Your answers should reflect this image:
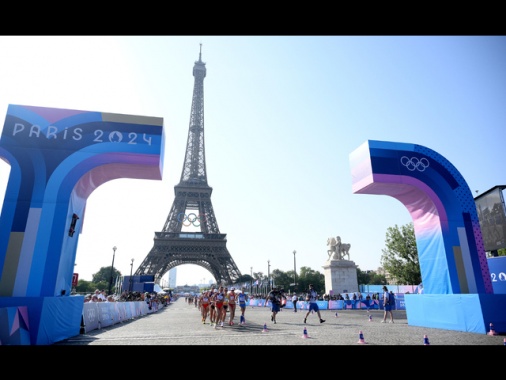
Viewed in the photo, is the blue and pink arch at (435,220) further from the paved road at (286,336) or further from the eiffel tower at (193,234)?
the eiffel tower at (193,234)

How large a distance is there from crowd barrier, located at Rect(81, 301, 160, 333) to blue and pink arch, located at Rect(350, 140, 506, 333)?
1157 centimetres

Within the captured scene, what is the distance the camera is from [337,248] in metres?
30.9

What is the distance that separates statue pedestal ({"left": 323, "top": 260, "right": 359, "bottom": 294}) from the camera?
1196 inches

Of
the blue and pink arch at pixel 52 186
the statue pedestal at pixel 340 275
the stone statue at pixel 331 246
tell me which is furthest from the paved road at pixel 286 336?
the stone statue at pixel 331 246

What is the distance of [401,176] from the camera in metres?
11.8

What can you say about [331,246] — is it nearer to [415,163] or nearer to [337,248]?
[337,248]

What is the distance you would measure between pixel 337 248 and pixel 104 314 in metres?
22.5

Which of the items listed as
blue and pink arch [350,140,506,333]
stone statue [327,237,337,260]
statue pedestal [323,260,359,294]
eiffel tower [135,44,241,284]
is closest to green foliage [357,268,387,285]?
eiffel tower [135,44,241,284]

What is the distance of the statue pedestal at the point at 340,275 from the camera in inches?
1196
